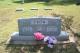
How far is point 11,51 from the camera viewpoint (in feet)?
20.2

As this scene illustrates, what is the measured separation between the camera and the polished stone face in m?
6.48

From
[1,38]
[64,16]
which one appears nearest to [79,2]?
[64,16]

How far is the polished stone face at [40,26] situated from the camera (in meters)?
6.48

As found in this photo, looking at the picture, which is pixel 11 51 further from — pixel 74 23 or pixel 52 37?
pixel 74 23

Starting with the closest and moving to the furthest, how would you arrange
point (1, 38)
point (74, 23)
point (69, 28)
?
point (1, 38) → point (69, 28) → point (74, 23)

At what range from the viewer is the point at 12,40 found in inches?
258

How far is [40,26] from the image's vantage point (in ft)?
21.5

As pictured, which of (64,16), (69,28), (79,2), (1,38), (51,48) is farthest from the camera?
(79,2)

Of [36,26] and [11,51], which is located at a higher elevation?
[36,26]

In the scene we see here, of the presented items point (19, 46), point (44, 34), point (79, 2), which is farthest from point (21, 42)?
point (79, 2)

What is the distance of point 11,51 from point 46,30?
3.32 feet

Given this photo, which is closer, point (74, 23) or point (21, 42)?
point (21, 42)

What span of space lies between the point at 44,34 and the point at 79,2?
6920mm

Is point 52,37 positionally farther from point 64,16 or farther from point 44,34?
point 64,16
